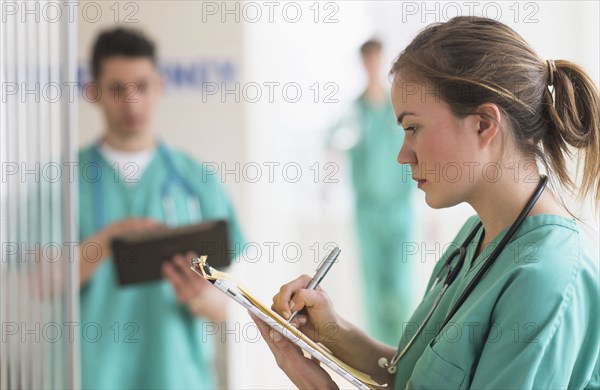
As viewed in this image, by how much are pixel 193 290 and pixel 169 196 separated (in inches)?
12.1

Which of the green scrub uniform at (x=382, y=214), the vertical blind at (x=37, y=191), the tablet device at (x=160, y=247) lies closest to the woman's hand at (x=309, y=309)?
the vertical blind at (x=37, y=191)

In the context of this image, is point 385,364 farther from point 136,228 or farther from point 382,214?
point 382,214

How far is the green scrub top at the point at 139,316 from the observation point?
7.29ft

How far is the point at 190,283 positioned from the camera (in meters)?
2.22

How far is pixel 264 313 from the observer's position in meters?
0.92

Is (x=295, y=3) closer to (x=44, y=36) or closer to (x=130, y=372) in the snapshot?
(x=130, y=372)

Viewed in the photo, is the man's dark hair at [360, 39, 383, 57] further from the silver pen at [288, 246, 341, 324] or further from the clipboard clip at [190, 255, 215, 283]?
the clipboard clip at [190, 255, 215, 283]

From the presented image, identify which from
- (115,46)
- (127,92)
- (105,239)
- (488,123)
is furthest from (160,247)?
(488,123)

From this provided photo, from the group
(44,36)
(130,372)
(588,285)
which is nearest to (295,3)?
(130,372)

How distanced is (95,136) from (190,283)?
0.64 meters

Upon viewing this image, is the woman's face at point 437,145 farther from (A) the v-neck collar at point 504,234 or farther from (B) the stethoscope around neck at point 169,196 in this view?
(B) the stethoscope around neck at point 169,196

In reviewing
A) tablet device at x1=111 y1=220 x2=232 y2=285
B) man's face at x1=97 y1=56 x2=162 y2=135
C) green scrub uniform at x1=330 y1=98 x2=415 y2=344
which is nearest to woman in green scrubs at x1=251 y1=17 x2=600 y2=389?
tablet device at x1=111 y1=220 x2=232 y2=285

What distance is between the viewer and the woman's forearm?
1122 millimetres

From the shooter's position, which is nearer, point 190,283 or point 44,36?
point 44,36
